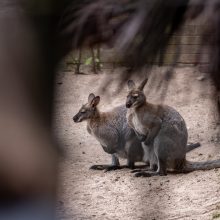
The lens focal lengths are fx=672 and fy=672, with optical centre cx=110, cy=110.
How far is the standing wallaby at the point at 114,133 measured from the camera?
592cm

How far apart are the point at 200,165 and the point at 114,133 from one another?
0.90m

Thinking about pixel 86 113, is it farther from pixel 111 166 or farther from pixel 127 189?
pixel 127 189

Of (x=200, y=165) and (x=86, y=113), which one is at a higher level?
(x=86, y=113)

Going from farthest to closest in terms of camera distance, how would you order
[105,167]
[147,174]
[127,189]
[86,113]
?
[86,113] → [105,167] → [147,174] → [127,189]

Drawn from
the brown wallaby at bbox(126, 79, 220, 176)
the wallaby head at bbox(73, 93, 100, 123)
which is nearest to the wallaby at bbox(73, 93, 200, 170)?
the wallaby head at bbox(73, 93, 100, 123)

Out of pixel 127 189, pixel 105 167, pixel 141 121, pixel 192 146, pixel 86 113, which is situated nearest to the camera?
pixel 127 189

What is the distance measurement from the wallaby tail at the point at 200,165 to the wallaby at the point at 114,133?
13.0 inches

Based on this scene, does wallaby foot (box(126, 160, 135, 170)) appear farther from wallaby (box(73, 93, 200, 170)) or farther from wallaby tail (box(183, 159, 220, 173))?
wallaby tail (box(183, 159, 220, 173))

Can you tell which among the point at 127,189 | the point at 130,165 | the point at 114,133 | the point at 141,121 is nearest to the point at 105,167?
the point at 130,165

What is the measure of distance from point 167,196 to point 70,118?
176 cm

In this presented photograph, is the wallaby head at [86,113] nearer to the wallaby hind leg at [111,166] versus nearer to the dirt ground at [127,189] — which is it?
the dirt ground at [127,189]

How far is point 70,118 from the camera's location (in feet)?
20.6

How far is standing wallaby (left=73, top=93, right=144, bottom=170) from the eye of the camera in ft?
19.4

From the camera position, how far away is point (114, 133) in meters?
6.02
